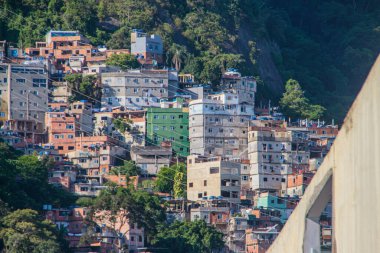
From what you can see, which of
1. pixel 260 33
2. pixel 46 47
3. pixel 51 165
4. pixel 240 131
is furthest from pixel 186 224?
pixel 260 33

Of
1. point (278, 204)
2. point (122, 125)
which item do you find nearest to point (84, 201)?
point (122, 125)

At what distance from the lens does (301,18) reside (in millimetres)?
93000

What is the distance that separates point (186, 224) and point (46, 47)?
21.2m

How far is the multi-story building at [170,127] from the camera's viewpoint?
212 ft

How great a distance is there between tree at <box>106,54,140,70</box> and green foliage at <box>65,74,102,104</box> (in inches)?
85.0

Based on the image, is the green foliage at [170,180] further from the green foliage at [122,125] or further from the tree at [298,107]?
the tree at [298,107]

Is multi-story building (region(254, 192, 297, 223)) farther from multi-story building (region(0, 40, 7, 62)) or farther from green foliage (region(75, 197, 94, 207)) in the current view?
multi-story building (region(0, 40, 7, 62))

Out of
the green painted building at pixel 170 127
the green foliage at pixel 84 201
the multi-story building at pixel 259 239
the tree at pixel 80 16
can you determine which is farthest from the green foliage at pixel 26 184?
the tree at pixel 80 16

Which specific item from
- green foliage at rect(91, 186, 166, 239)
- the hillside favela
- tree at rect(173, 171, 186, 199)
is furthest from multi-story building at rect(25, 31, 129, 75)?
green foliage at rect(91, 186, 166, 239)

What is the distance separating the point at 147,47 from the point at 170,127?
26.3 ft

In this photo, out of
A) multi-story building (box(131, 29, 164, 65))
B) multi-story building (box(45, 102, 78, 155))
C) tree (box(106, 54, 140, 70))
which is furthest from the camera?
multi-story building (box(131, 29, 164, 65))

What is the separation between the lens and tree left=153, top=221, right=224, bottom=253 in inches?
2018

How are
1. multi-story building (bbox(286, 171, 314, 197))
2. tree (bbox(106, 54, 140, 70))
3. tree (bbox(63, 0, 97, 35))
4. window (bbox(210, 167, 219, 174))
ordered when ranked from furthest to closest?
tree (bbox(63, 0, 97, 35)), tree (bbox(106, 54, 140, 70)), multi-story building (bbox(286, 171, 314, 197)), window (bbox(210, 167, 219, 174))

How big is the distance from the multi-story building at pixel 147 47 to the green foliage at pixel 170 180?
1155 cm
